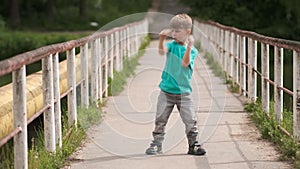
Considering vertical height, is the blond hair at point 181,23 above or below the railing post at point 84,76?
above

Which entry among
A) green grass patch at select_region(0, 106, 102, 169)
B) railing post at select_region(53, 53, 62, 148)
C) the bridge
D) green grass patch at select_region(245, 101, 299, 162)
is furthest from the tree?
railing post at select_region(53, 53, 62, 148)

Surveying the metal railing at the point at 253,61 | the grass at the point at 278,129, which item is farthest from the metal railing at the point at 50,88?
the metal railing at the point at 253,61

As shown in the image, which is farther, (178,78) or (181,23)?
(178,78)

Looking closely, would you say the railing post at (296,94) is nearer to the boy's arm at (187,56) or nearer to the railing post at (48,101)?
the boy's arm at (187,56)

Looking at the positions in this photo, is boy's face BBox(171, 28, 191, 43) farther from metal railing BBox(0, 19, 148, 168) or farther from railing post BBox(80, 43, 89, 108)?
railing post BBox(80, 43, 89, 108)

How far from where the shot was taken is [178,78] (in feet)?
24.6

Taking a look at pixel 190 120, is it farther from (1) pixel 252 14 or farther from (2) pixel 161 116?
(1) pixel 252 14

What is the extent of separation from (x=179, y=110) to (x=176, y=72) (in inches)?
18.0

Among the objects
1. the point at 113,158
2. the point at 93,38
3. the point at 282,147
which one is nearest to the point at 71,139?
the point at 113,158

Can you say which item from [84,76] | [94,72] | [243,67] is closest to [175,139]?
[84,76]

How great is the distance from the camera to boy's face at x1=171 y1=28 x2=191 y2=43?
738cm

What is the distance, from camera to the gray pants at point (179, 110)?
24.9 feet

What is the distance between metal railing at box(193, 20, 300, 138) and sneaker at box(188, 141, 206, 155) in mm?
989

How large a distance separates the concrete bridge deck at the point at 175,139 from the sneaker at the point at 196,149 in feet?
0.22
